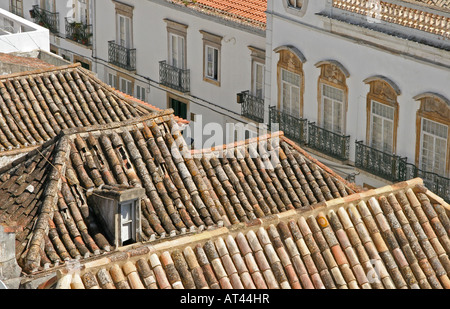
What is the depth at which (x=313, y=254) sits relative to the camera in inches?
624

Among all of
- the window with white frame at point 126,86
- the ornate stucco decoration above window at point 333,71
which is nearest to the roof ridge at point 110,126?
the ornate stucco decoration above window at point 333,71

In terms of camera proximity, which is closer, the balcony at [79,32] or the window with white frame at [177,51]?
the window with white frame at [177,51]

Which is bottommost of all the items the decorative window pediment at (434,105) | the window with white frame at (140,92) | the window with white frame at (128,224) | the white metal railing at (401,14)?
the window with white frame at (140,92)

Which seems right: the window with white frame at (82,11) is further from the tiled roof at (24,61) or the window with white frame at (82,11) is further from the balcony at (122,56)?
the tiled roof at (24,61)

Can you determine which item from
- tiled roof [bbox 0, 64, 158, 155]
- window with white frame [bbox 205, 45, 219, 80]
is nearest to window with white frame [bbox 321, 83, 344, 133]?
window with white frame [bbox 205, 45, 219, 80]

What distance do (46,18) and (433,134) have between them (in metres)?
24.4

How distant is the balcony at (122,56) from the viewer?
145 ft

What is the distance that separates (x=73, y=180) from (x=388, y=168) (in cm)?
1379

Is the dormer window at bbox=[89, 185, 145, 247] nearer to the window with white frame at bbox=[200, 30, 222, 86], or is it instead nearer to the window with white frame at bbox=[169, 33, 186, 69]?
the window with white frame at bbox=[200, 30, 222, 86]

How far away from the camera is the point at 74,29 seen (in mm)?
47594

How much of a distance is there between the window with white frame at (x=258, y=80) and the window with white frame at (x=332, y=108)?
13.2ft

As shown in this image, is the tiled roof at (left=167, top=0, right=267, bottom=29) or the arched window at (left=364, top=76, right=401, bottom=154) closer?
the arched window at (left=364, top=76, right=401, bottom=154)

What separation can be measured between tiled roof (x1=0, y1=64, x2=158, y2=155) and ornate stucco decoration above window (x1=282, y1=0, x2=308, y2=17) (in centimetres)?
806

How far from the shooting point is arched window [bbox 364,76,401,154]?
31594 mm
